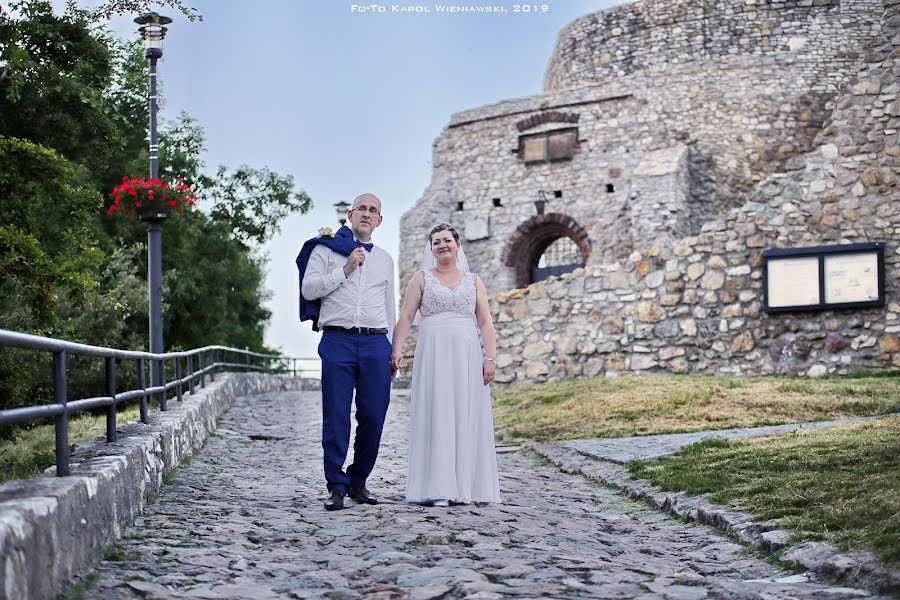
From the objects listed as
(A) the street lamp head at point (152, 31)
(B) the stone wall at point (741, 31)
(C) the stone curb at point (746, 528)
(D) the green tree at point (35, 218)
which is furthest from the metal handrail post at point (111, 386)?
(B) the stone wall at point (741, 31)

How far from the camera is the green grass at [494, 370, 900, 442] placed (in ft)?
36.6

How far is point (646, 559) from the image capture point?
5324 mm

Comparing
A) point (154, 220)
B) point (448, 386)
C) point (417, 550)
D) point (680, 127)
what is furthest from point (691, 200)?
point (417, 550)

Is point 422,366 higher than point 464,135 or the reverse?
the reverse

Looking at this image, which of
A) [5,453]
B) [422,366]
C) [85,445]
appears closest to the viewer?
[85,445]

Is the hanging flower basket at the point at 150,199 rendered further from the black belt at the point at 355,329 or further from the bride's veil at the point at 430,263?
the black belt at the point at 355,329

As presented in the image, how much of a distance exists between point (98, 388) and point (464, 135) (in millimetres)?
10417

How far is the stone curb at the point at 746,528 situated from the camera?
4516 mm

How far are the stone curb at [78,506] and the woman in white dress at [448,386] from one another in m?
1.78

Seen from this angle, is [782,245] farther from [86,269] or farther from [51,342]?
[51,342]

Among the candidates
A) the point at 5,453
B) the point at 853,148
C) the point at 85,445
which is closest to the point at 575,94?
the point at 853,148

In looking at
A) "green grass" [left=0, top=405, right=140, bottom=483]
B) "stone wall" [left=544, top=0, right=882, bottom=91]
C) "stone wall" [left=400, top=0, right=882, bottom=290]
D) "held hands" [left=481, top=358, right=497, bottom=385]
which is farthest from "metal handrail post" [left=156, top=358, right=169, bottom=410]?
"stone wall" [left=544, top=0, right=882, bottom=91]

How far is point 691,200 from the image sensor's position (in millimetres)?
22062

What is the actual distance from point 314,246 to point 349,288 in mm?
393
